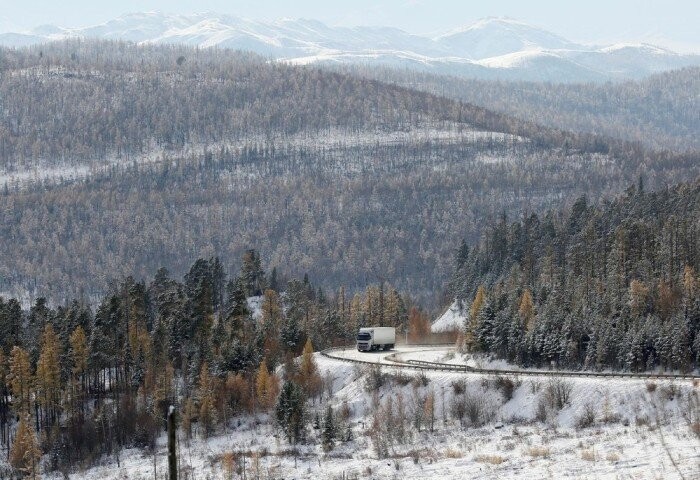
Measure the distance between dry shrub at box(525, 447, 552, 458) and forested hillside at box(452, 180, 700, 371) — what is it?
22.3 m

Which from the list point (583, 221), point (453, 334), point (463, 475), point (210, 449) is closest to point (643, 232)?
point (453, 334)

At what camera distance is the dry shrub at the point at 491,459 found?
240 feet

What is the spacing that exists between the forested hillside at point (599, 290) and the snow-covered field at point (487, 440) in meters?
10.9

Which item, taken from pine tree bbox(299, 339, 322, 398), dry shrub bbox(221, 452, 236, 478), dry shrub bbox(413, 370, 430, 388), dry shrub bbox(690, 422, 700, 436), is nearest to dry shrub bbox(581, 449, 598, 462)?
dry shrub bbox(690, 422, 700, 436)

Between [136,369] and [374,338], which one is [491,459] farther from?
[136,369]

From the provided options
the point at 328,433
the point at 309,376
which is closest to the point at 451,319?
the point at 309,376

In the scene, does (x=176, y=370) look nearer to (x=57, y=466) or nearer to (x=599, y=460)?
(x=57, y=466)

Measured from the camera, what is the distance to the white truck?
124562 mm

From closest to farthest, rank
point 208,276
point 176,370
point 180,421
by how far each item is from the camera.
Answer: point 180,421, point 176,370, point 208,276

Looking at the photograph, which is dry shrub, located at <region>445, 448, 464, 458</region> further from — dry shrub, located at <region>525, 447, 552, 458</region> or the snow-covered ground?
the snow-covered ground

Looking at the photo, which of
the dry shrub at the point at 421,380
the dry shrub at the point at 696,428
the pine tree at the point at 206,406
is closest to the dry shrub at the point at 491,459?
the dry shrub at the point at 696,428

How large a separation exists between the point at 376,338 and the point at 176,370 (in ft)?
70.7

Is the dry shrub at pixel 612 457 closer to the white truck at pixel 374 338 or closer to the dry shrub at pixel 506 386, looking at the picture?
the dry shrub at pixel 506 386

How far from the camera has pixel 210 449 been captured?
96000mm
